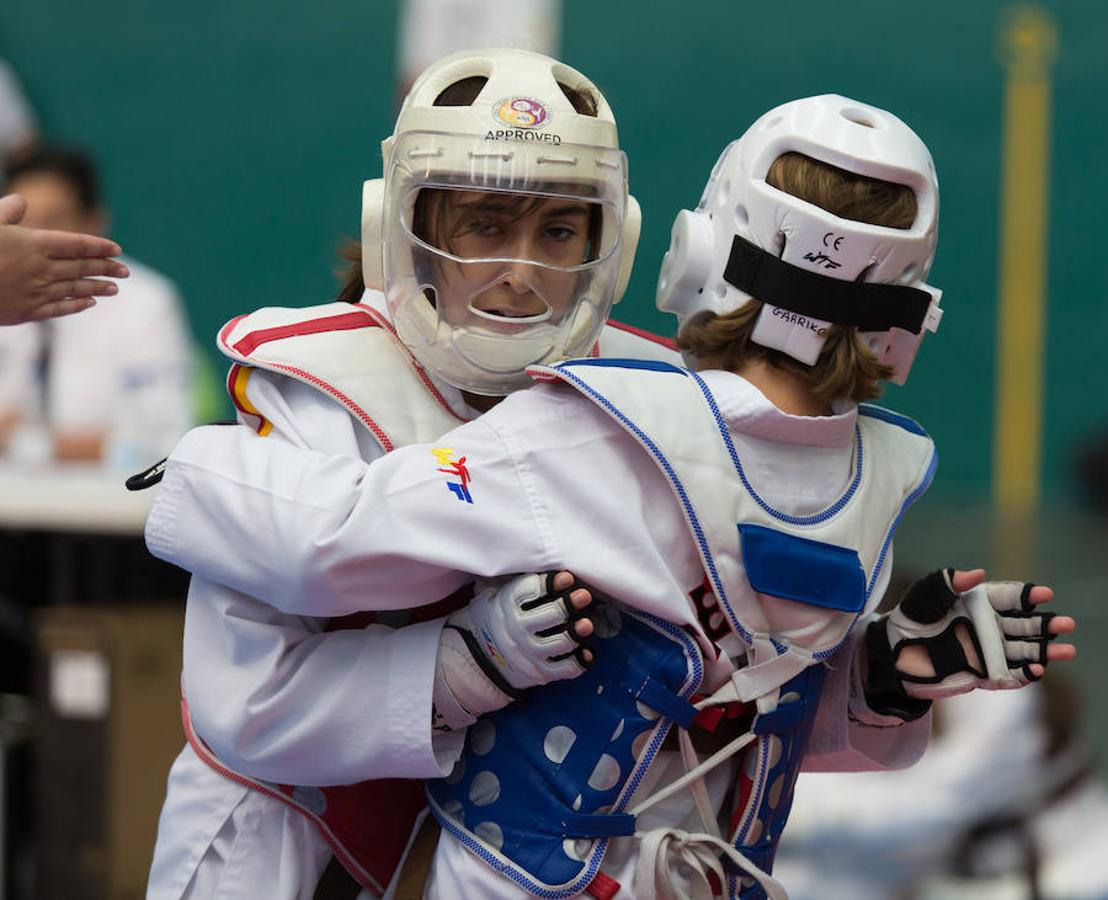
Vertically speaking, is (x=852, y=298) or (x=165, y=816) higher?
(x=852, y=298)

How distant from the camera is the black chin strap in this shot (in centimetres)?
210

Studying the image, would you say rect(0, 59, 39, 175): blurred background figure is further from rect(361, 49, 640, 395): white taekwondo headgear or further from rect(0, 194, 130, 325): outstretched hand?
rect(361, 49, 640, 395): white taekwondo headgear

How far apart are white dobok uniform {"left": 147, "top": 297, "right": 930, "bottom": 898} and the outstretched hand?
43 cm

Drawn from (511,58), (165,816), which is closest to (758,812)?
(165,816)

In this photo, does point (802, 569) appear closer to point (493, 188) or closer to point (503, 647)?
point (503, 647)

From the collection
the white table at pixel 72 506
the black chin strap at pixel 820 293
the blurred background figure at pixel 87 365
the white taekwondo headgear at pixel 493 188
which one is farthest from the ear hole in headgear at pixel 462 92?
the blurred background figure at pixel 87 365

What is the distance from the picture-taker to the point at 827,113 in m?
2.11

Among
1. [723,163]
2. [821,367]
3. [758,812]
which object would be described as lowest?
[758,812]

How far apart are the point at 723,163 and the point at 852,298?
10.6 inches

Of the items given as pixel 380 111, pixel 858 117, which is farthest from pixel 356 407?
pixel 380 111

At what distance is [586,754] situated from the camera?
6.74 ft

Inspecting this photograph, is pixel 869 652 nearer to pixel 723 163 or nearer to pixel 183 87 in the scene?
pixel 723 163

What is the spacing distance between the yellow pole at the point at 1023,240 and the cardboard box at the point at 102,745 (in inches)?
231

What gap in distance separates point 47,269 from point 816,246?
1104mm
